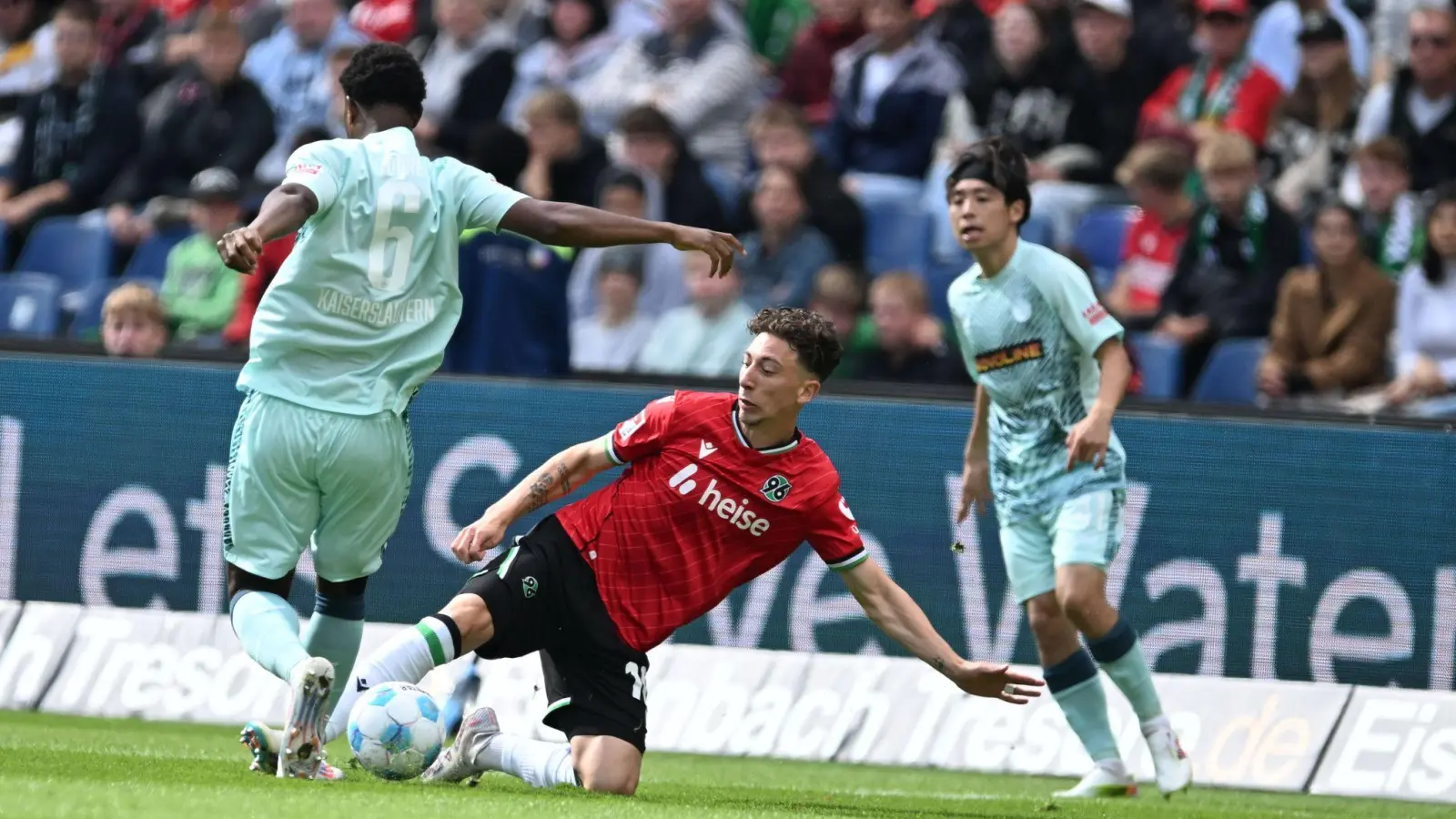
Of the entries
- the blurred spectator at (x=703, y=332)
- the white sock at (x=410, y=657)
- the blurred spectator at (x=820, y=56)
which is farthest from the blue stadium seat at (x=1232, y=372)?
the white sock at (x=410, y=657)

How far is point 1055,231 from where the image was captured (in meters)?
12.4

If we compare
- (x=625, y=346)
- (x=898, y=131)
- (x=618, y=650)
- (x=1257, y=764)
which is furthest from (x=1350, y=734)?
(x=898, y=131)

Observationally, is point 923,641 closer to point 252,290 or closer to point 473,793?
point 473,793

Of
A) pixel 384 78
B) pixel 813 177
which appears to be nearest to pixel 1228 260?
pixel 813 177

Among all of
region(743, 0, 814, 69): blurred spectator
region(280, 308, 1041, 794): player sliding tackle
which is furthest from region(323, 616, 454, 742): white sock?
region(743, 0, 814, 69): blurred spectator

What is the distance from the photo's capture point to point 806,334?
21.6 ft

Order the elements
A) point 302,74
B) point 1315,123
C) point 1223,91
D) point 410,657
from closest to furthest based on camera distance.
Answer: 1. point 410,657
2. point 1315,123
3. point 1223,91
4. point 302,74

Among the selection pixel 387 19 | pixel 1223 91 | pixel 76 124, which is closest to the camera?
pixel 1223 91

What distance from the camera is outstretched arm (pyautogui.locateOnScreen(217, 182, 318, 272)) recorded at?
560cm

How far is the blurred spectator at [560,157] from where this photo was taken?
42.0ft

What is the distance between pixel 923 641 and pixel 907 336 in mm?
4745

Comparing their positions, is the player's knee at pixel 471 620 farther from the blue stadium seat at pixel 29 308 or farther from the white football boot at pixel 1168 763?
the blue stadium seat at pixel 29 308

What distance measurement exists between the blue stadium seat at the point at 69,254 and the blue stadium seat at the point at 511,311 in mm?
4007

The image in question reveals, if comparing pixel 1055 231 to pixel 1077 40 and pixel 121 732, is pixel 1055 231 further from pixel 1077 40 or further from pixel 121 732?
pixel 121 732
